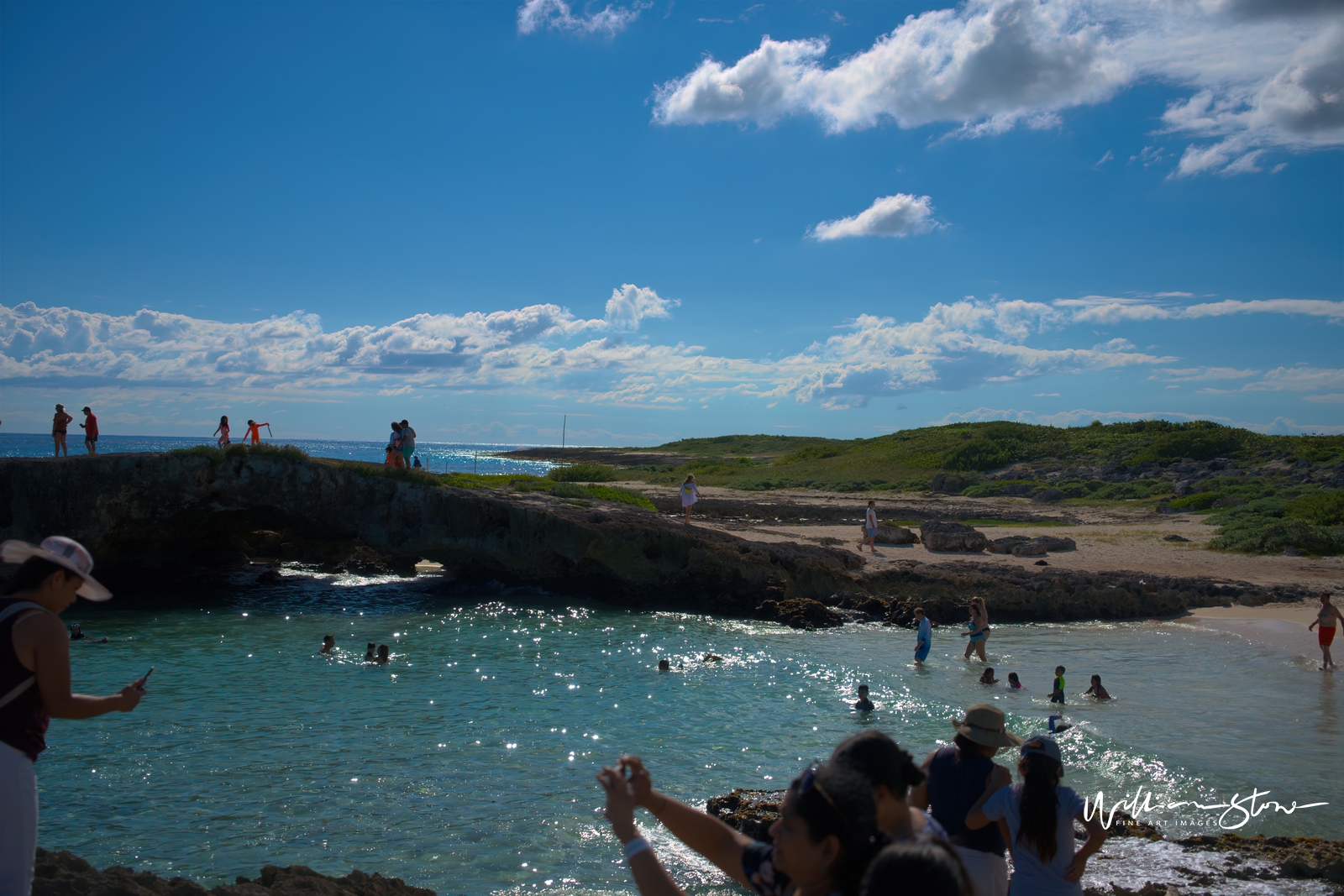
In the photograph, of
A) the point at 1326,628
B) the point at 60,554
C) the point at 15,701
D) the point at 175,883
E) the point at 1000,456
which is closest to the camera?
the point at 15,701

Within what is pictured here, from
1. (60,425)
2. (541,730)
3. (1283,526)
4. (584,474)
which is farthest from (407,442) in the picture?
(584,474)

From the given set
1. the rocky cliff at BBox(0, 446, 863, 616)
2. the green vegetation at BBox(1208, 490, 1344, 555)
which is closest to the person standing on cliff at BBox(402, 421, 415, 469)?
the rocky cliff at BBox(0, 446, 863, 616)

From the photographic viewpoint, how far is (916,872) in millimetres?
2057

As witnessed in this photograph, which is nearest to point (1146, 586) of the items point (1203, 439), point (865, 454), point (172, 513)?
point (172, 513)

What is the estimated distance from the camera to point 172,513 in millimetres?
20781

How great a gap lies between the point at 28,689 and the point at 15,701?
0.20ft

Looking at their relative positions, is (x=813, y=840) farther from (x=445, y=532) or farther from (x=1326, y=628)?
(x=445, y=532)

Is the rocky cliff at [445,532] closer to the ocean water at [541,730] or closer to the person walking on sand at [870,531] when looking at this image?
the ocean water at [541,730]

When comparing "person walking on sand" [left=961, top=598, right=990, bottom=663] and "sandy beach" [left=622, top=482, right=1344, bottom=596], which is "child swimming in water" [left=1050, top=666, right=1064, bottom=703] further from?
"sandy beach" [left=622, top=482, right=1344, bottom=596]

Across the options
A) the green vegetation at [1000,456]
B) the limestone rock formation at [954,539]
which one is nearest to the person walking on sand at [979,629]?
the limestone rock formation at [954,539]

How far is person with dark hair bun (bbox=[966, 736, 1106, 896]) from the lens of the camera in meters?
4.14

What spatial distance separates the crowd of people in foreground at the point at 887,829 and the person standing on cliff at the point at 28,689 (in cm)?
248

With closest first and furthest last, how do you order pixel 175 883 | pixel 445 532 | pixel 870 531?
pixel 175 883
pixel 445 532
pixel 870 531

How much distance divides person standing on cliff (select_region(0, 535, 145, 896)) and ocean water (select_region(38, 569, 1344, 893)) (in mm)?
4245
